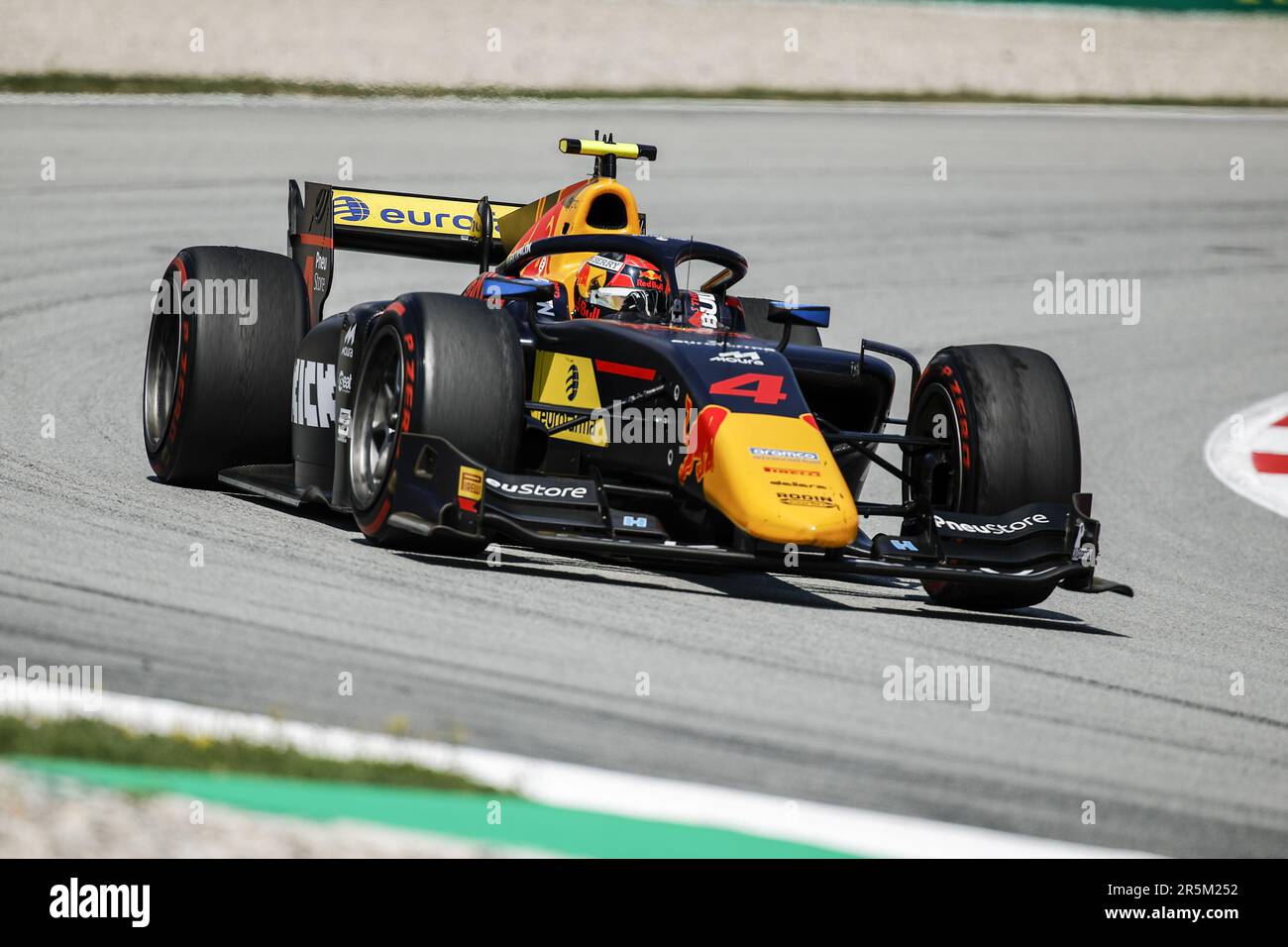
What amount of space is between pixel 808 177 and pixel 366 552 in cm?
1460

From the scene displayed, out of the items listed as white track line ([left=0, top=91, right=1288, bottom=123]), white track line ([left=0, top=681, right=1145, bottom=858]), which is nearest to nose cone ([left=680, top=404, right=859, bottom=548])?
white track line ([left=0, top=681, right=1145, bottom=858])

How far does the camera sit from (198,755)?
15.2 ft

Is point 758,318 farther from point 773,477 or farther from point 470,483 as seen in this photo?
point 470,483

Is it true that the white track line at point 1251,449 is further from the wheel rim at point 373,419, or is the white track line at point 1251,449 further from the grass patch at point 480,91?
the grass patch at point 480,91

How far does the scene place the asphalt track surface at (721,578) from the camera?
17.3 feet

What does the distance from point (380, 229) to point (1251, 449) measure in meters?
6.38

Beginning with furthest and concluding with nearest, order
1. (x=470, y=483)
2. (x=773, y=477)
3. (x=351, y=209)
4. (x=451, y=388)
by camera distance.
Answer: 1. (x=351, y=209)
2. (x=451, y=388)
3. (x=470, y=483)
4. (x=773, y=477)

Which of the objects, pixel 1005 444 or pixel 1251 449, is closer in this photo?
pixel 1005 444

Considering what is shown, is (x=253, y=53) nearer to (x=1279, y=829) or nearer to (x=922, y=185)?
(x=922, y=185)

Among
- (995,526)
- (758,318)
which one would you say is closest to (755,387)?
(995,526)

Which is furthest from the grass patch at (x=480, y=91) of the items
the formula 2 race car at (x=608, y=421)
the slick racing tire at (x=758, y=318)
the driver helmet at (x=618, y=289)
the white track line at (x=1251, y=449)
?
the driver helmet at (x=618, y=289)

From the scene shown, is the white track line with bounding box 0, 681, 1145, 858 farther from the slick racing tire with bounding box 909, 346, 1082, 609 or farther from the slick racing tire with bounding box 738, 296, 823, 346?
the slick racing tire with bounding box 738, 296, 823, 346

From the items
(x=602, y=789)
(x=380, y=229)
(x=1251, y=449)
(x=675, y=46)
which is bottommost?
(x=602, y=789)
